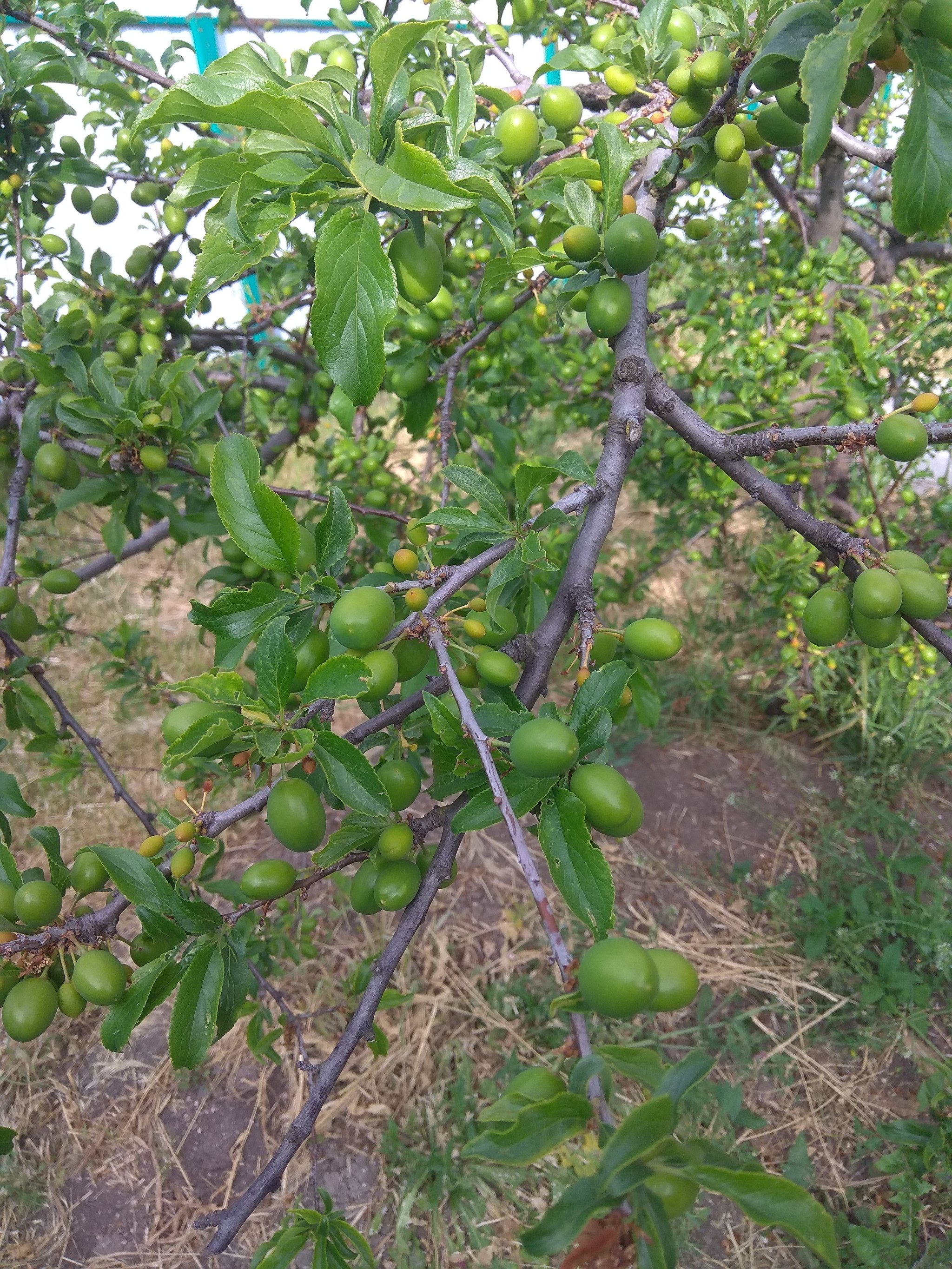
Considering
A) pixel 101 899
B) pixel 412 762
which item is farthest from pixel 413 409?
pixel 101 899

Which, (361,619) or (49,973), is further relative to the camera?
(49,973)

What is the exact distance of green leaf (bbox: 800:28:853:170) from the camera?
0.72 meters

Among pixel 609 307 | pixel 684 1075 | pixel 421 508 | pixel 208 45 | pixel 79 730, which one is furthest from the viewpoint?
pixel 208 45

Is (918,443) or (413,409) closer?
(918,443)

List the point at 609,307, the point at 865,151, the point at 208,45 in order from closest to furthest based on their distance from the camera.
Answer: the point at 609,307
the point at 865,151
the point at 208,45

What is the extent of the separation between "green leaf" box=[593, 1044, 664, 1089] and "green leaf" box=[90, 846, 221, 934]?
49 centimetres

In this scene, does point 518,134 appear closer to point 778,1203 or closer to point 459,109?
point 459,109

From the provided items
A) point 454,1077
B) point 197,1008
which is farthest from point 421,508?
point 454,1077

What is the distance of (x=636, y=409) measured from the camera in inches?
46.1

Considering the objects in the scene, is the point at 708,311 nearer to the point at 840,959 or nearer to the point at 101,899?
the point at 840,959

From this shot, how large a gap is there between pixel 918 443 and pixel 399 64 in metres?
0.78

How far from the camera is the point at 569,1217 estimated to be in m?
0.60

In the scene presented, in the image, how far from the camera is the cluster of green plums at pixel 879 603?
0.90m

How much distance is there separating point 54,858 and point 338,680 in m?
0.54
